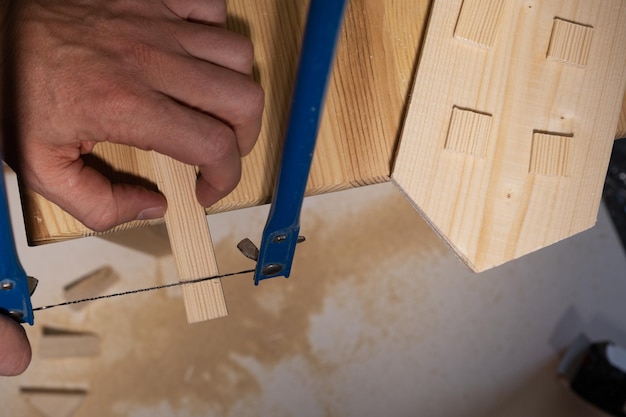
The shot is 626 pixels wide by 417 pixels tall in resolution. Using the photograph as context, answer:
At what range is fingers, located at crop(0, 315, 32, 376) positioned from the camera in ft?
1.66

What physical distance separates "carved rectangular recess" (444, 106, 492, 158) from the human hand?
18 cm

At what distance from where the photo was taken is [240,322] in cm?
112

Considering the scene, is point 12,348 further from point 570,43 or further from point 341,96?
point 570,43

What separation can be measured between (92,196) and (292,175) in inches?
7.2

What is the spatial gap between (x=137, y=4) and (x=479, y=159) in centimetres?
34

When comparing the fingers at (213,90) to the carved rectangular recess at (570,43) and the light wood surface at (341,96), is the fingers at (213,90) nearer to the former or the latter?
the light wood surface at (341,96)

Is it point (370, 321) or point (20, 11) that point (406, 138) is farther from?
point (370, 321)

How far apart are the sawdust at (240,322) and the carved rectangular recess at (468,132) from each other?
24.5 inches

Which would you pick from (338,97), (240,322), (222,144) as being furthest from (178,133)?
(240,322)

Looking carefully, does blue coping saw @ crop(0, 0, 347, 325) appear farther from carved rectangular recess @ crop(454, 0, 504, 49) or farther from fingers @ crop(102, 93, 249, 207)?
carved rectangular recess @ crop(454, 0, 504, 49)

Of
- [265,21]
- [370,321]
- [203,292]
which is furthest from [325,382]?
[265,21]

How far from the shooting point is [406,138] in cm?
57

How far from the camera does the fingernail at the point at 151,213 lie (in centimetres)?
56

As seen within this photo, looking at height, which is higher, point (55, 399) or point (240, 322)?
point (240, 322)
